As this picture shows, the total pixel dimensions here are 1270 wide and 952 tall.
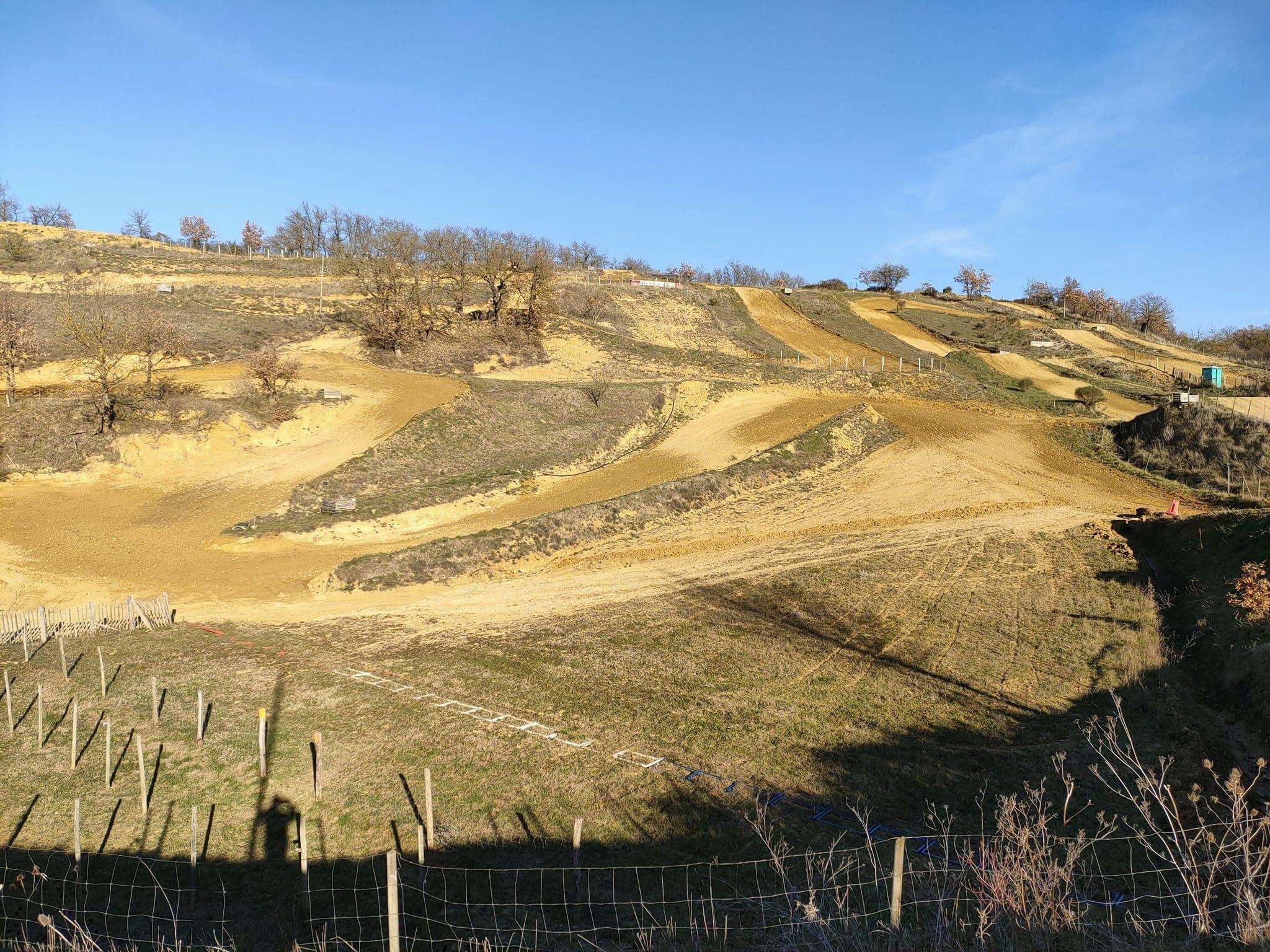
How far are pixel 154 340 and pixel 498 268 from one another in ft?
89.4

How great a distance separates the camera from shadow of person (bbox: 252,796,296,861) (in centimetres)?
1043

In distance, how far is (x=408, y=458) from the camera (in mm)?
36031

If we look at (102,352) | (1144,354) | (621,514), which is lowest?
(621,514)

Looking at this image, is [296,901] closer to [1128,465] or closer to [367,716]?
[367,716]

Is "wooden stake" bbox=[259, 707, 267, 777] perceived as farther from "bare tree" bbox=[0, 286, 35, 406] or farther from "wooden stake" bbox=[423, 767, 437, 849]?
"bare tree" bbox=[0, 286, 35, 406]

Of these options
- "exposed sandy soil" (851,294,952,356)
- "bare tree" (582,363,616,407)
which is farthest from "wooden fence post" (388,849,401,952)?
"exposed sandy soil" (851,294,952,356)

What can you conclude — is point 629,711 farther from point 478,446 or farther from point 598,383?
point 598,383

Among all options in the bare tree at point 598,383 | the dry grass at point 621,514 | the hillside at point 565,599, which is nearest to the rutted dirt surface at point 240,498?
the hillside at point 565,599

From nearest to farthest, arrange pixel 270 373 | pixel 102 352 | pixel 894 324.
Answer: pixel 102 352 < pixel 270 373 < pixel 894 324

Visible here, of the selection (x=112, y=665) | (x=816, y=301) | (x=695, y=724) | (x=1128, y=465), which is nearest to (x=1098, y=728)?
(x=695, y=724)

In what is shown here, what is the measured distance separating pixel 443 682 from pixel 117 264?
69.6 metres

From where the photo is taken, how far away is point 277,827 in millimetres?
10969

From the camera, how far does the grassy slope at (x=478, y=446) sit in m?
31.5

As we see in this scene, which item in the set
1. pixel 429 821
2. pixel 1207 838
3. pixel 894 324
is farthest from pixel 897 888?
pixel 894 324
